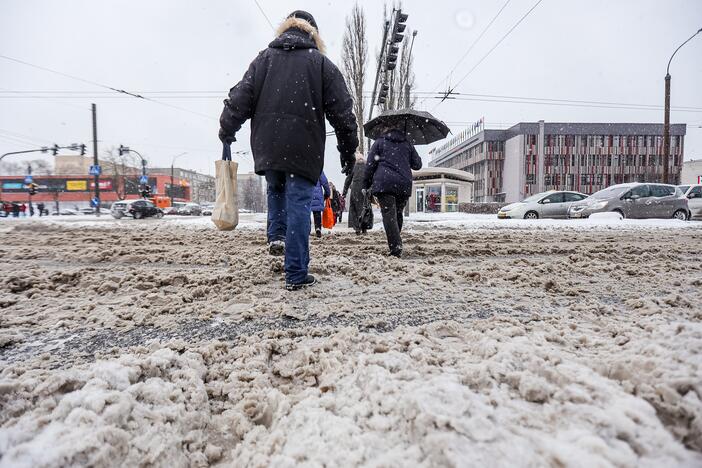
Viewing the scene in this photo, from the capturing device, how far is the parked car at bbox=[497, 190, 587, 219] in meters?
16.0

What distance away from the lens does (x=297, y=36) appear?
8.61 feet

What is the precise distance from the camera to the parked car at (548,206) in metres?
16.0

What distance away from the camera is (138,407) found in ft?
3.25


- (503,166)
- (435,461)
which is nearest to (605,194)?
(435,461)

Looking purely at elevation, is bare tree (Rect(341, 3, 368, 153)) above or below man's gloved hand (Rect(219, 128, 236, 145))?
above

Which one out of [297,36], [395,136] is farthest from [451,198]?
[297,36]

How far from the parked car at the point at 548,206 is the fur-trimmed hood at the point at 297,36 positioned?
16027mm

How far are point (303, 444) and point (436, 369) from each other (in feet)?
1.61

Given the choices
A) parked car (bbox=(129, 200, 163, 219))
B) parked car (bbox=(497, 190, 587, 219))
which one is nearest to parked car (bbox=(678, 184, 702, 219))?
parked car (bbox=(497, 190, 587, 219))

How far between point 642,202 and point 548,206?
3977mm

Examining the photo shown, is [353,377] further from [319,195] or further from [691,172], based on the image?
[691,172]

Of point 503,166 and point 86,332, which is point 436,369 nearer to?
point 86,332

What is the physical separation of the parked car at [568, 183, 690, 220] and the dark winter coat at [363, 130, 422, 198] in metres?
11.9

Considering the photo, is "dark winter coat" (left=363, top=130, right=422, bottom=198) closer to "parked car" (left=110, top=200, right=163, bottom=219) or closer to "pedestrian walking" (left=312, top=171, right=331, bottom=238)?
"pedestrian walking" (left=312, top=171, right=331, bottom=238)
